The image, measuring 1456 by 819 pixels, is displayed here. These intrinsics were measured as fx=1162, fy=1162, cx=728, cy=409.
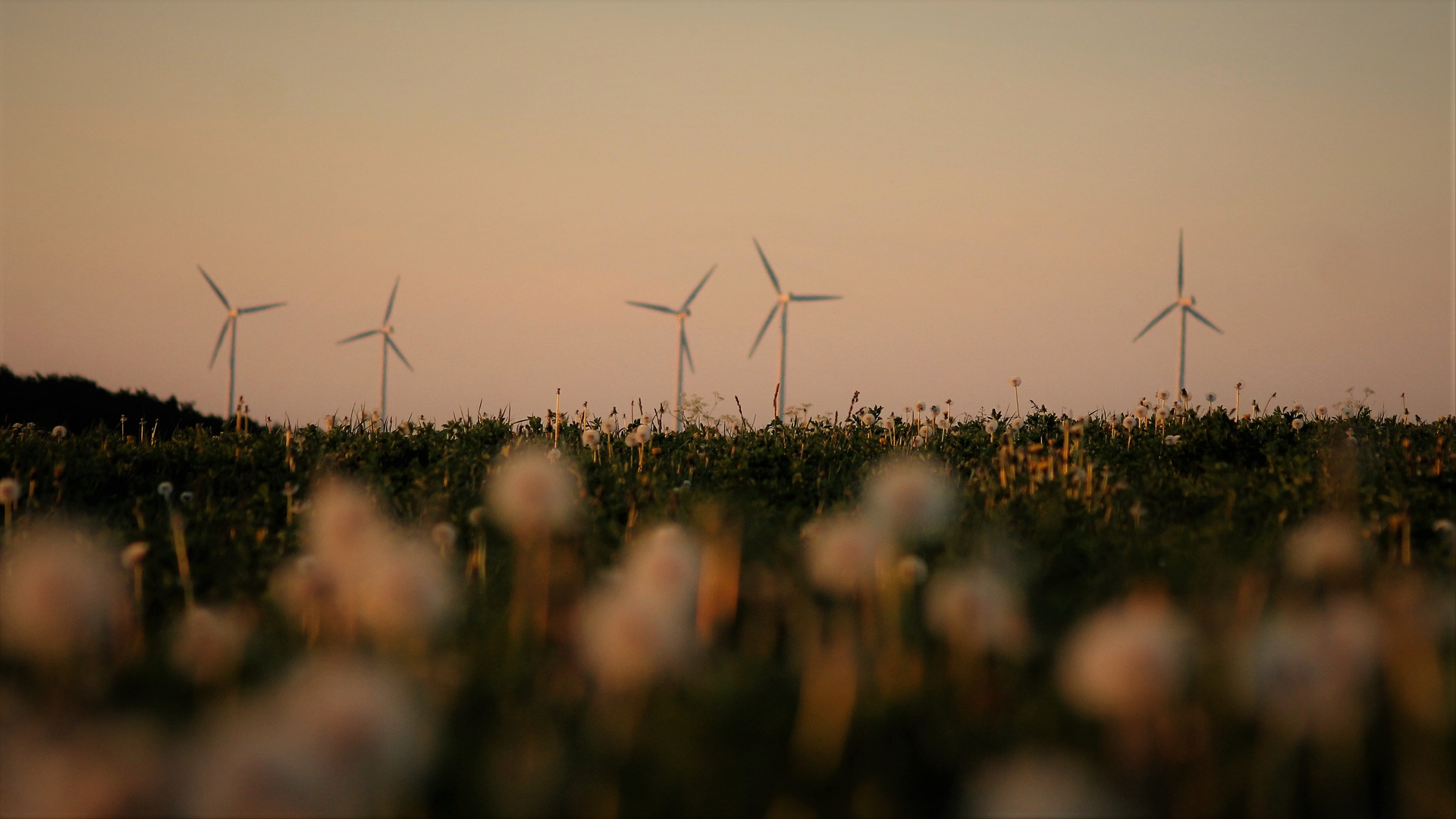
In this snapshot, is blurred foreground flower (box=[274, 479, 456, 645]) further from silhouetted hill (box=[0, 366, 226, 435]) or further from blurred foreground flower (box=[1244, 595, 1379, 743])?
silhouetted hill (box=[0, 366, 226, 435])

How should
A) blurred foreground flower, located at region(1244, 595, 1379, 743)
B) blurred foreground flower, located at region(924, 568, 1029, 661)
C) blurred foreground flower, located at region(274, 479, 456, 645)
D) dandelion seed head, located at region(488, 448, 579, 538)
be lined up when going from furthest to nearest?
dandelion seed head, located at region(488, 448, 579, 538) → blurred foreground flower, located at region(924, 568, 1029, 661) → blurred foreground flower, located at region(274, 479, 456, 645) → blurred foreground flower, located at region(1244, 595, 1379, 743)

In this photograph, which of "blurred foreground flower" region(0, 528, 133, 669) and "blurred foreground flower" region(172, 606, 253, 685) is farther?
"blurred foreground flower" region(172, 606, 253, 685)

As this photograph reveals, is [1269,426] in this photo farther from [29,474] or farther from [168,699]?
[29,474]

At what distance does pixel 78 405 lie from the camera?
23375 mm

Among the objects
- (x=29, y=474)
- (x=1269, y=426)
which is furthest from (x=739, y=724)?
(x=1269, y=426)

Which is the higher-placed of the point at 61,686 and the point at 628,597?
the point at 628,597

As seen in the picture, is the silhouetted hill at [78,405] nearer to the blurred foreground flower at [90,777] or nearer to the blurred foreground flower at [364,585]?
the blurred foreground flower at [364,585]

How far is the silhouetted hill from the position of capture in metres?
22.1

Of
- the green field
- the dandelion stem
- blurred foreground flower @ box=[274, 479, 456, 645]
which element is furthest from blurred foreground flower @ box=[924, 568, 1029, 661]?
the dandelion stem

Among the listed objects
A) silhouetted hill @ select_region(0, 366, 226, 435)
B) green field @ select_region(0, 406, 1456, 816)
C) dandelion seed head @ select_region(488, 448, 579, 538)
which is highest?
silhouetted hill @ select_region(0, 366, 226, 435)

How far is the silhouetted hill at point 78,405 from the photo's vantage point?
22078 mm

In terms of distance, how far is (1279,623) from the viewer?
12.3 ft

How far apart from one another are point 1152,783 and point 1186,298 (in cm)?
1924

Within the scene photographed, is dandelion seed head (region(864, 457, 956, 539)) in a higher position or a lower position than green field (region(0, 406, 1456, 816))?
higher
